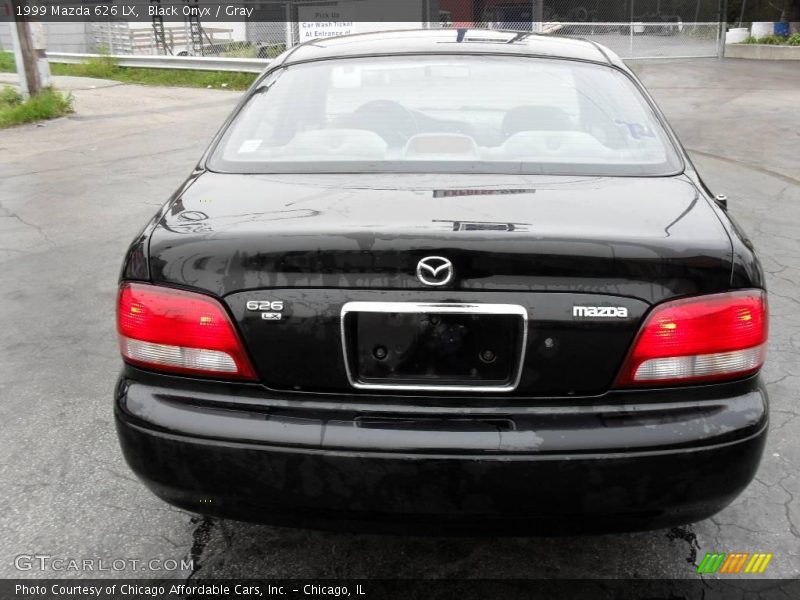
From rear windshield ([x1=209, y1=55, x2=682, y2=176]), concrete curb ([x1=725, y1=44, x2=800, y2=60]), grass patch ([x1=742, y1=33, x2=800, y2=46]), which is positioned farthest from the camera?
grass patch ([x1=742, y1=33, x2=800, y2=46])

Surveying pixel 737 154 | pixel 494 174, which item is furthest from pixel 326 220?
pixel 737 154

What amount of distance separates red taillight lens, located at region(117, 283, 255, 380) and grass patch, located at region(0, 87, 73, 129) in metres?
11.3

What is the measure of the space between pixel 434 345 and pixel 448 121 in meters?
1.30

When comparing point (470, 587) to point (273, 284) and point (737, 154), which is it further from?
point (737, 154)

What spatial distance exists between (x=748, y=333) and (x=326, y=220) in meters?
1.17

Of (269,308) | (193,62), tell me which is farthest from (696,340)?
(193,62)

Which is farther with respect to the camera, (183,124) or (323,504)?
(183,124)

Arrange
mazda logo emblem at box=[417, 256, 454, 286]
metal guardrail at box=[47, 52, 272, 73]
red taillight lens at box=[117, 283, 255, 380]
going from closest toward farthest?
mazda logo emblem at box=[417, 256, 454, 286] < red taillight lens at box=[117, 283, 255, 380] < metal guardrail at box=[47, 52, 272, 73]

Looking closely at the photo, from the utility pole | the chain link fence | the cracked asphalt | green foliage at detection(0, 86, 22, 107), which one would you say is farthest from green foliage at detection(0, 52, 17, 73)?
the cracked asphalt

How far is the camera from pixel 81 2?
22.1 meters

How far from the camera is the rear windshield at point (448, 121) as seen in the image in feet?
9.29

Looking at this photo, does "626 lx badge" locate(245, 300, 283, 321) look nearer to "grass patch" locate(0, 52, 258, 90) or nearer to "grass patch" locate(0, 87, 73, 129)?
"grass patch" locate(0, 87, 73, 129)

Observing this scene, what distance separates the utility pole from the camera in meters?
12.5

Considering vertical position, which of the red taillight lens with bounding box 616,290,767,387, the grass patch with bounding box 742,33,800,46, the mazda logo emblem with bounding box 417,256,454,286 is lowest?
the grass patch with bounding box 742,33,800,46
